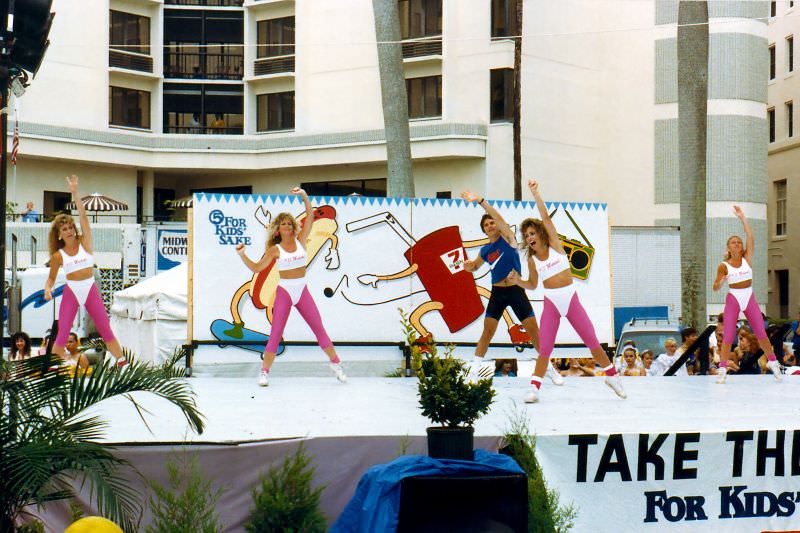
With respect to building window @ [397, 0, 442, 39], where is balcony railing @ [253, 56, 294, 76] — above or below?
below

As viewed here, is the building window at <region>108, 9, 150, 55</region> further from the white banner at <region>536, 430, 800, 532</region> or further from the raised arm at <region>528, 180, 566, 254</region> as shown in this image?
the white banner at <region>536, 430, 800, 532</region>

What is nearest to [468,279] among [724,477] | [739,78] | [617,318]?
[724,477]

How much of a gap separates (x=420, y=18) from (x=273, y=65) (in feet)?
26.0

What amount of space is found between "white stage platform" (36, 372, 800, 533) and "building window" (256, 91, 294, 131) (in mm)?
37230

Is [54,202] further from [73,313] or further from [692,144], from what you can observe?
[73,313]

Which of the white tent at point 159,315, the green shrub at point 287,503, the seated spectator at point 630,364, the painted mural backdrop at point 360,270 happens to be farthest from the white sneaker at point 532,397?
the white tent at point 159,315

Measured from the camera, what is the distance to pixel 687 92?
19938 millimetres

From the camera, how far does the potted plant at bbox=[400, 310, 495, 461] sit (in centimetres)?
714

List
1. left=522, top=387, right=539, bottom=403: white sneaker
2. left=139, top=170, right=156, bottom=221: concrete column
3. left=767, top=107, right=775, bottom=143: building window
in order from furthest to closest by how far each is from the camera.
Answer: left=767, top=107, right=775, bottom=143: building window < left=139, top=170, right=156, bottom=221: concrete column < left=522, top=387, right=539, bottom=403: white sneaker

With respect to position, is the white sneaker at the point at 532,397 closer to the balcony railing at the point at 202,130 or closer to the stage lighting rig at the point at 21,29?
the stage lighting rig at the point at 21,29

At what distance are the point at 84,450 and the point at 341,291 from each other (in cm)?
904

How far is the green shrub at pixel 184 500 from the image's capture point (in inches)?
274

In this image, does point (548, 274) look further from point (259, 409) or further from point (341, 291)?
point (341, 291)

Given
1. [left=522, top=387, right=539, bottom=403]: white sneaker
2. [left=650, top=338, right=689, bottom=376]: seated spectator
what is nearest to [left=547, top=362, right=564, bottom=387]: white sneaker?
[left=522, top=387, right=539, bottom=403]: white sneaker
